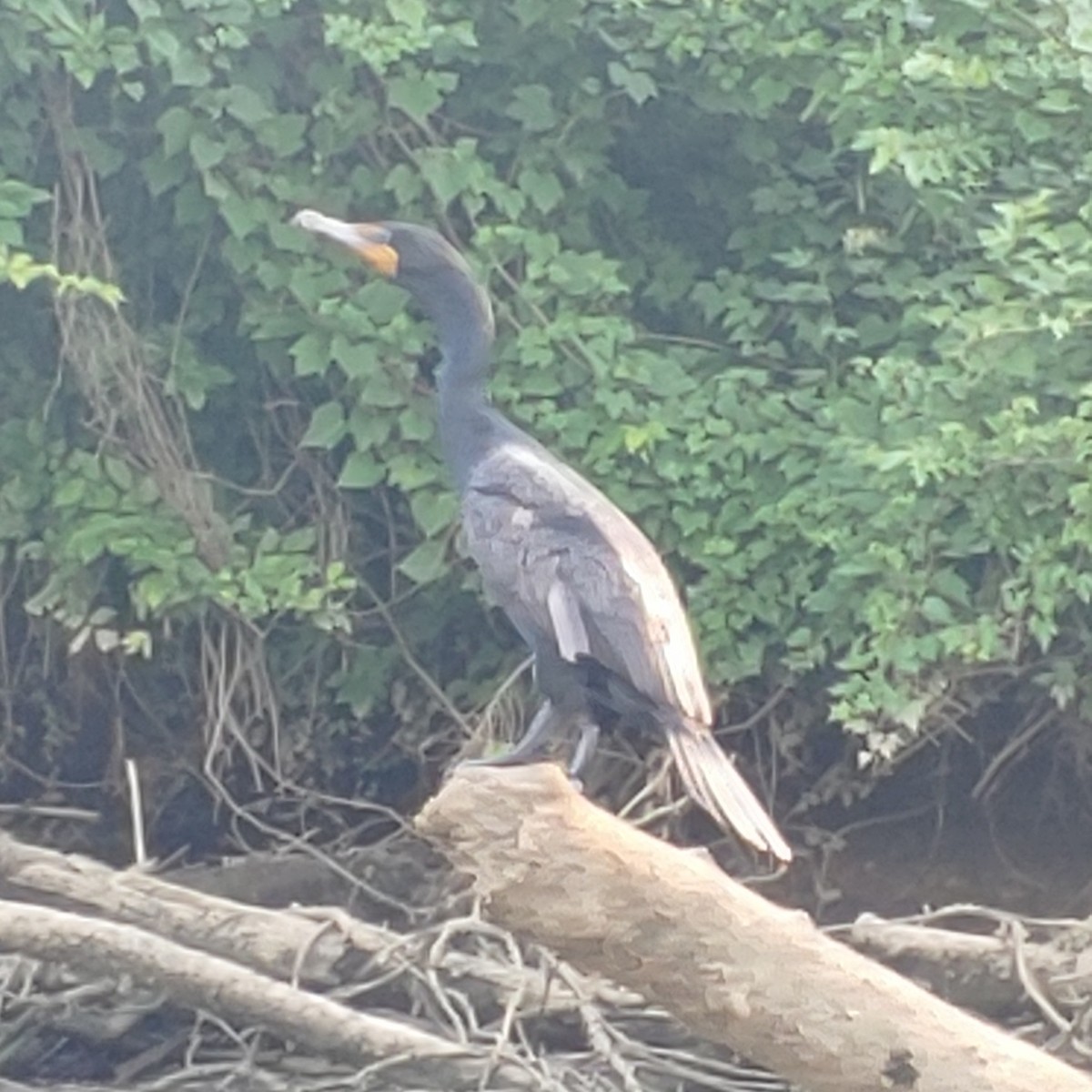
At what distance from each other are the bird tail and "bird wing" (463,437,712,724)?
0.03 m

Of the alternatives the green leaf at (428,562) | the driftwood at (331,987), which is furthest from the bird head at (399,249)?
the driftwood at (331,987)

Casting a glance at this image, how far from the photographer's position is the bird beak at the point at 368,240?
158 inches

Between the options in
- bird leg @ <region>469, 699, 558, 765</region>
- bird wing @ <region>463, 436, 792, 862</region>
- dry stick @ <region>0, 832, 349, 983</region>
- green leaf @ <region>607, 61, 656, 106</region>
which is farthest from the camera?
green leaf @ <region>607, 61, 656, 106</region>

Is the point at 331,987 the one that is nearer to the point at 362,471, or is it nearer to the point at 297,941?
the point at 297,941

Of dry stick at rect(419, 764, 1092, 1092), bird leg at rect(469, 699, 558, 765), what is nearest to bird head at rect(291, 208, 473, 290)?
bird leg at rect(469, 699, 558, 765)

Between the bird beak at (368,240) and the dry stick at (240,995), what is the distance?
116 cm

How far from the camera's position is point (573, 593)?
3.54 metres

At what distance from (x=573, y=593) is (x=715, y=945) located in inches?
30.4

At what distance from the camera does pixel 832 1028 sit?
290cm

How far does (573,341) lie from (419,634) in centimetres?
79

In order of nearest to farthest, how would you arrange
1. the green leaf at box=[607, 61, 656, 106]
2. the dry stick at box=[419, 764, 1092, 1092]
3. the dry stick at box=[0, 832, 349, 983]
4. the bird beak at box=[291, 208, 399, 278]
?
the dry stick at box=[419, 764, 1092, 1092], the bird beak at box=[291, 208, 399, 278], the dry stick at box=[0, 832, 349, 983], the green leaf at box=[607, 61, 656, 106]

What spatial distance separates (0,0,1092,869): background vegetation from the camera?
4359 mm

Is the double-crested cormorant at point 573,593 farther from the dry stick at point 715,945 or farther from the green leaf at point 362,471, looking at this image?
the green leaf at point 362,471

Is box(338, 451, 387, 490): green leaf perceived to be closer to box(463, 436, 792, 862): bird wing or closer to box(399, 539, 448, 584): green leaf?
box(399, 539, 448, 584): green leaf
